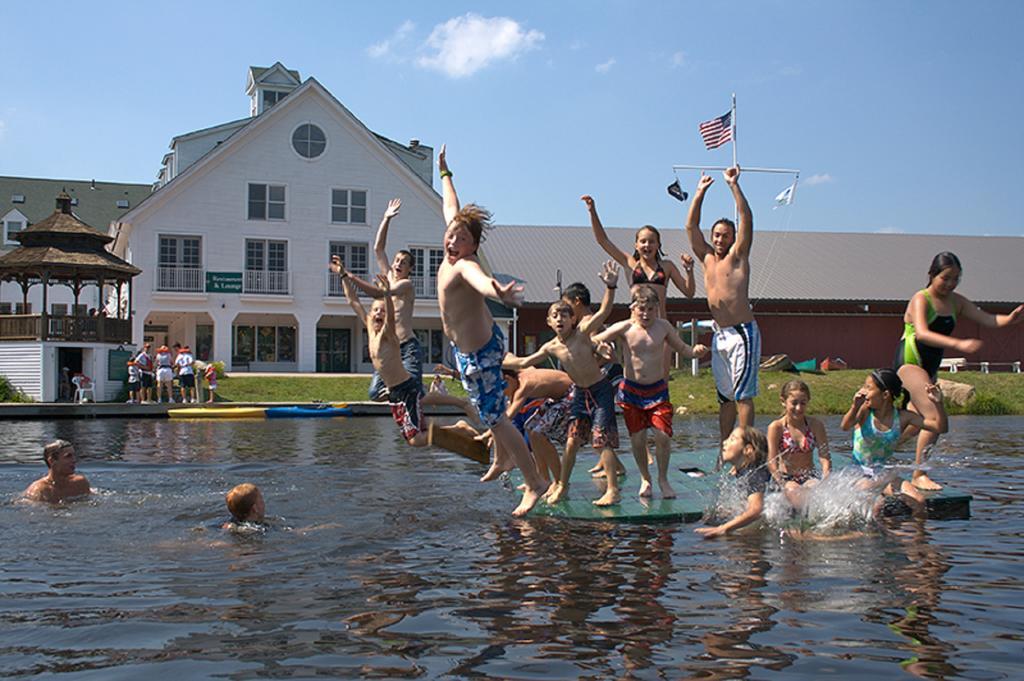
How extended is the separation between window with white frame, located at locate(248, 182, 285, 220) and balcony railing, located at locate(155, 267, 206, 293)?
3.13m

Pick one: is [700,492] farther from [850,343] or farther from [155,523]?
[850,343]

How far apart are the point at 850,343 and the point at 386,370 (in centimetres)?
3990

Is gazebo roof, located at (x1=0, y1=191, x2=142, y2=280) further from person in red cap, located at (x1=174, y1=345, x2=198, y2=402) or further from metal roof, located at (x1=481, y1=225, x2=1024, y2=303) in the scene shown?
metal roof, located at (x1=481, y1=225, x2=1024, y2=303)

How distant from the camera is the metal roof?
150ft

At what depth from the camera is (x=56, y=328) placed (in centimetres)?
3056

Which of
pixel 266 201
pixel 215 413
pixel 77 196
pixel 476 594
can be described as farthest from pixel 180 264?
pixel 476 594

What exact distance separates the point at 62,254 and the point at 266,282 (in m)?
9.89

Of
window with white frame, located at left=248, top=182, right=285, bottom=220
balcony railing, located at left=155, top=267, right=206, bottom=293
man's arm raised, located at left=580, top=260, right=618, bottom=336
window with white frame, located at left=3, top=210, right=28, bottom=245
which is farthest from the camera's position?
window with white frame, located at left=3, top=210, right=28, bottom=245

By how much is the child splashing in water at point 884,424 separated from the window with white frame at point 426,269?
3361cm

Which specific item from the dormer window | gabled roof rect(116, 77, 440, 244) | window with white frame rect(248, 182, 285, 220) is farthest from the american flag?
the dormer window

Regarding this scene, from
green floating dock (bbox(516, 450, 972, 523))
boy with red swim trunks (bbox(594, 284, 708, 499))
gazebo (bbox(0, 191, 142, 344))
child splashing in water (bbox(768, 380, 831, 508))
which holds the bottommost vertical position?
green floating dock (bbox(516, 450, 972, 523))

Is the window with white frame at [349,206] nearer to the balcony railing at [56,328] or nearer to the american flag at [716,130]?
the balcony railing at [56,328]

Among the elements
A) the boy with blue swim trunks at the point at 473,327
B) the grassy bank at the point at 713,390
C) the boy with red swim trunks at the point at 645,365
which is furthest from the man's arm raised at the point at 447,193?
the grassy bank at the point at 713,390

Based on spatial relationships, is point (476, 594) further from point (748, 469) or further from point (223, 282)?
point (223, 282)
